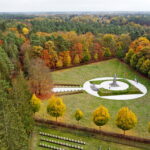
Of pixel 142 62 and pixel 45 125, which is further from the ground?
pixel 142 62

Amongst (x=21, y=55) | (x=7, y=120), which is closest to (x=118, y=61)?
(x=21, y=55)

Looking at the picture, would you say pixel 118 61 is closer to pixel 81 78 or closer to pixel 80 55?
pixel 80 55

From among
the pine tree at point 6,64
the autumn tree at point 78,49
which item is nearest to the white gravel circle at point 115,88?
the autumn tree at point 78,49

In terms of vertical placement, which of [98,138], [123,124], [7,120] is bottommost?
[98,138]

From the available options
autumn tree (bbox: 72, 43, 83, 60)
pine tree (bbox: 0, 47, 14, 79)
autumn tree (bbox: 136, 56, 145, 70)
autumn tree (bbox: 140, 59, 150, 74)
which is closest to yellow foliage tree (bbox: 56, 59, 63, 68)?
autumn tree (bbox: 72, 43, 83, 60)

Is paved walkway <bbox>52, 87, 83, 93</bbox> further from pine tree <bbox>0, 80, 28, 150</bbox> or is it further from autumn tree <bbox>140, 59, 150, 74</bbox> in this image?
pine tree <bbox>0, 80, 28, 150</bbox>

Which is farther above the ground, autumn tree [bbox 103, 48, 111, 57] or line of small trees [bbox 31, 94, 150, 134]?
autumn tree [bbox 103, 48, 111, 57]

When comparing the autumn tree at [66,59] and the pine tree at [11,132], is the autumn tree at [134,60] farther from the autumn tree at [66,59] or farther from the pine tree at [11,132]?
the pine tree at [11,132]
